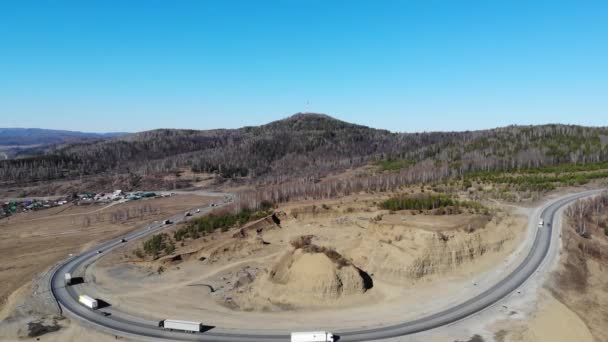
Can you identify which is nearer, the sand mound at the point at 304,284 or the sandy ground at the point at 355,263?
the sandy ground at the point at 355,263

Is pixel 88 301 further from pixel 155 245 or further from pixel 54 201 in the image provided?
pixel 54 201

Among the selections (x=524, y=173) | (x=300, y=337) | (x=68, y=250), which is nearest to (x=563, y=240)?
(x=300, y=337)

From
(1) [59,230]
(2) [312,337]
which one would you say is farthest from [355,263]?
(1) [59,230]

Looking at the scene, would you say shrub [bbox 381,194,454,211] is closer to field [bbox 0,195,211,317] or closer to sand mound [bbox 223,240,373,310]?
sand mound [bbox 223,240,373,310]

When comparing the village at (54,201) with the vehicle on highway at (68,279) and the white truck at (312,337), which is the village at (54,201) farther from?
the white truck at (312,337)

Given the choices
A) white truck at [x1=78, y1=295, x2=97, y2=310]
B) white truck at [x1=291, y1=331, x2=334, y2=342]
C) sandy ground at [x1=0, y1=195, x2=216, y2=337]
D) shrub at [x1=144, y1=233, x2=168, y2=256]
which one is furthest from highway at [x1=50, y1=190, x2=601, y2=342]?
shrub at [x1=144, y1=233, x2=168, y2=256]

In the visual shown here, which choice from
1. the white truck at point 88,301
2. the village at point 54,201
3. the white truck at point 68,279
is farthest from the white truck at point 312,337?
the village at point 54,201
